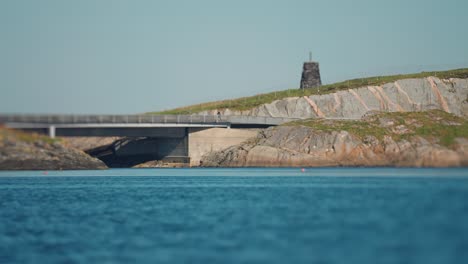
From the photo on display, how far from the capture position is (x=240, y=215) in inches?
2613

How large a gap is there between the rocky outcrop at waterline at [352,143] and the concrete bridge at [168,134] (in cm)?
400

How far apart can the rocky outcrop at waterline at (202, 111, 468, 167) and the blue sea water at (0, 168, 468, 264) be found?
62839 mm

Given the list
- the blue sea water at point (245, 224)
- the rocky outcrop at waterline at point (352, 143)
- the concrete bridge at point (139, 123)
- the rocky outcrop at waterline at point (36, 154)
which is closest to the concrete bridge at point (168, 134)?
the concrete bridge at point (139, 123)

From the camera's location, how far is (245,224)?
59844 millimetres

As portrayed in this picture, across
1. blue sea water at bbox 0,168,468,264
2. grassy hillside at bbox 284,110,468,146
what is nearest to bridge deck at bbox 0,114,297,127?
grassy hillside at bbox 284,110,468,146

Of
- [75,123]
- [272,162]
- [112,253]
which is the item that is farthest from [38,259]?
[272,162]

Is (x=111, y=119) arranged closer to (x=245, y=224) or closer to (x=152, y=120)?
(x=152, y=120)

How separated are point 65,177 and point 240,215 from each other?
78624 mm

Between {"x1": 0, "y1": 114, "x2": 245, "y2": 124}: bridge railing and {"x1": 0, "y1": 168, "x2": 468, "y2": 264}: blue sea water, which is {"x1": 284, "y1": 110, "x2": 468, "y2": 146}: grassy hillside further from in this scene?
{"x1": 0, "y1": 168, "x2": 468, "y2": 264}: blue sea water

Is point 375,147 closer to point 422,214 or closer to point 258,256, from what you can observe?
point 422,214

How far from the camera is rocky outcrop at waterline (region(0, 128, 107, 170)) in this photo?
70.4 meters

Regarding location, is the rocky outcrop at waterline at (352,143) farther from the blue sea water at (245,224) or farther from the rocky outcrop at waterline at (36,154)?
the blue sea water at (245,224)

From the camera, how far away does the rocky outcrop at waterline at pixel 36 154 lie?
70438 millimetres

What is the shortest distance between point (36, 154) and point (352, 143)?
86.4 m
